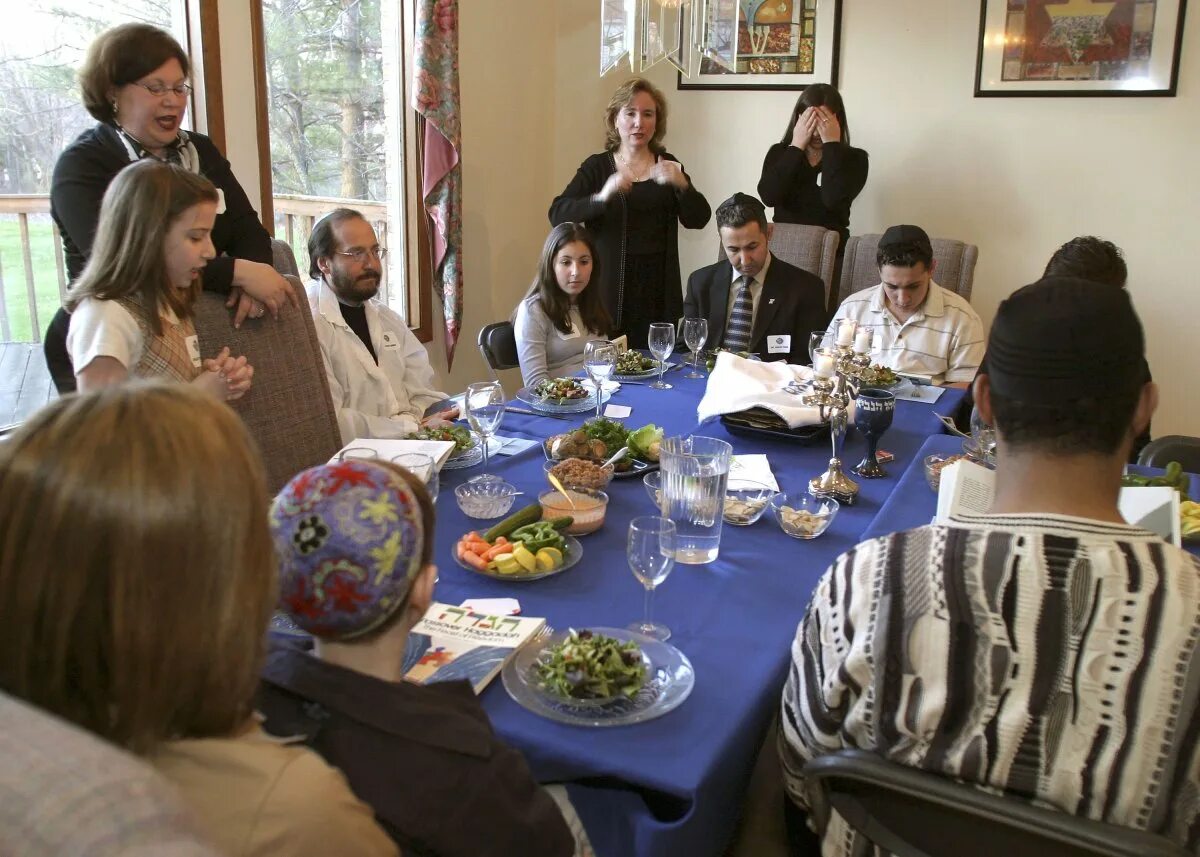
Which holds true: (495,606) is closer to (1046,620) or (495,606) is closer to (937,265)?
(1046,620)

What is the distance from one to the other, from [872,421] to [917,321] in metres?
1.46

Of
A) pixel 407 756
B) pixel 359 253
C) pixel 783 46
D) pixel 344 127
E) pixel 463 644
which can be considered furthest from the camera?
pixel 783 46

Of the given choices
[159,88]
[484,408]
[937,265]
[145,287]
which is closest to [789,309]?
[937,265]

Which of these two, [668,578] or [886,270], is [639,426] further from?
[886,270]

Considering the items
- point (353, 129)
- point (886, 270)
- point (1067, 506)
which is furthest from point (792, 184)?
point (1067, 506)

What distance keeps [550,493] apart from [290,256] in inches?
55.0

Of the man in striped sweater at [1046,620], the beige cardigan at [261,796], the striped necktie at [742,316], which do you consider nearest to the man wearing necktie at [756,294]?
the striped necktie at [742,316]

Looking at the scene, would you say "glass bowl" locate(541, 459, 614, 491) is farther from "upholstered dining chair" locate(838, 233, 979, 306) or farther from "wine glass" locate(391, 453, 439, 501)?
"upholstered dining chair" locate(838, 233, 979, 306)

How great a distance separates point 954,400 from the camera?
2.84 meters

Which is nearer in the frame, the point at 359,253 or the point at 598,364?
the point at 598,364

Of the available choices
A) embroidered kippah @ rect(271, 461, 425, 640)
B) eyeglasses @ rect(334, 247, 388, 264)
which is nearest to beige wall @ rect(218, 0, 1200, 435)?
eyeglasses @ rect(334, 247, 388, 264)

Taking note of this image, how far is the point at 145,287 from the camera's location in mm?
1909

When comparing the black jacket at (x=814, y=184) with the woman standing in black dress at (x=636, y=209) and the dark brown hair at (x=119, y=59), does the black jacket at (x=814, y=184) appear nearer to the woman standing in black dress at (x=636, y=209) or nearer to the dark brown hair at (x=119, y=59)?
the woman standing in black dress at (x=636, y=209)

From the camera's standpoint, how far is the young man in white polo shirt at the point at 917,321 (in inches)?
128
